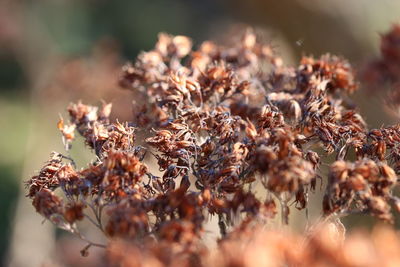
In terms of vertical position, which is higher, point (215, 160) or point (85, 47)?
point (85, 47)

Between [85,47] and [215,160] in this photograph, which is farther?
[85,47]

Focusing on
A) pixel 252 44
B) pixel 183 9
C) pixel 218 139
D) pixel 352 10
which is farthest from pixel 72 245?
pixel 183 9

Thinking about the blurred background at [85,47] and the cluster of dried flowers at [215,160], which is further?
the blurred background at [85,47]

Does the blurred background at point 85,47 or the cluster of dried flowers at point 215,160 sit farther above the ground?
the blurred background at point 85,47

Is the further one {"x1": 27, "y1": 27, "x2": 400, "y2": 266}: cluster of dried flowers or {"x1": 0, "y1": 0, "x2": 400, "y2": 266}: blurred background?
{"x1": 0, "y1": 0, "x2": 400, "y2": 266}: blurred background
